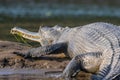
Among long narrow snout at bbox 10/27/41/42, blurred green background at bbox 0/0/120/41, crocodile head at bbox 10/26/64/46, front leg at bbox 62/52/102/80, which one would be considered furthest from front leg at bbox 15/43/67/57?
blurred green background at bbox 0/0/120/41

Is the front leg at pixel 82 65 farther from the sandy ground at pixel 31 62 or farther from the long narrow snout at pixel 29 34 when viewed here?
the long narrow snout at pixel 29 34

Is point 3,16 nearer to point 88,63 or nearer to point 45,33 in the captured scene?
point 45,33

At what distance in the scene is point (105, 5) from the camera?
3039cm

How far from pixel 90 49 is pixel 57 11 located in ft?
55.0

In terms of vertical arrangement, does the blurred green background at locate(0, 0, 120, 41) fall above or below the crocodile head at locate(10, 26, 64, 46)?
above

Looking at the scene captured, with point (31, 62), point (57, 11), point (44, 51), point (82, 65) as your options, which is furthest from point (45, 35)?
point (57, 11)

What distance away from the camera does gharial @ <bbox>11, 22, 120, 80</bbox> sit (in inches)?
324

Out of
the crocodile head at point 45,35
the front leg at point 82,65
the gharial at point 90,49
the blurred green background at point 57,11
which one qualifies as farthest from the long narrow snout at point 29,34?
the blurred green background at point 57,11

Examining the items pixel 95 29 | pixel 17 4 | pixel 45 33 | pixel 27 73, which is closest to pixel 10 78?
pixel 27 73

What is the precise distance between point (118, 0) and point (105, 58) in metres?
23.2

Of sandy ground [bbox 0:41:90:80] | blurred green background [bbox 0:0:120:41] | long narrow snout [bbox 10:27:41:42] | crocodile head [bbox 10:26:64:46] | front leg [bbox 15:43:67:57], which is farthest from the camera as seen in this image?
blurred green background [bbox 0:0:120:41]

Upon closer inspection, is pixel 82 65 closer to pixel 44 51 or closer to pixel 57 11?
pixel 44 51

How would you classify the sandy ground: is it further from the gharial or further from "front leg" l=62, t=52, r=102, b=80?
"front leg" l=62, t=52, r=102, b=80

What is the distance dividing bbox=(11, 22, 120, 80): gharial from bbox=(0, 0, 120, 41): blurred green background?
26.8ft
